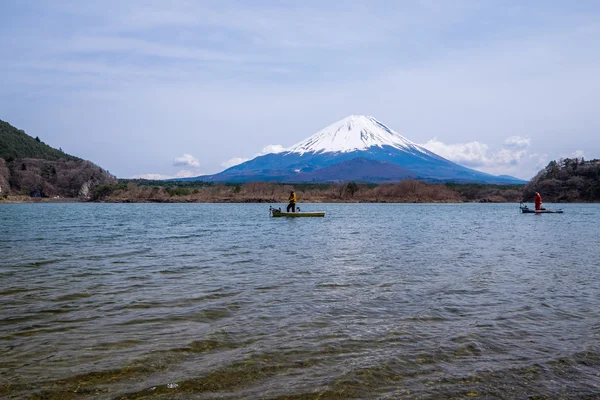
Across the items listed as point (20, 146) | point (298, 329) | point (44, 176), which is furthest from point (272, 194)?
point (298, 329)

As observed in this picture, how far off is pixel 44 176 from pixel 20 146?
3276 cm

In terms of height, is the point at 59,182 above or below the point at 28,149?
below

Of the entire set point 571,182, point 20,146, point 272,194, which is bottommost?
point 272,194

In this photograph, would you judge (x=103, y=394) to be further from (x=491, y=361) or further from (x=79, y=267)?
(x=79, y=267)

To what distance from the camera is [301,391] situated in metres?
6.10

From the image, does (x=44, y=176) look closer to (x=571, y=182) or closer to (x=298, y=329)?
(x=571, y=182)

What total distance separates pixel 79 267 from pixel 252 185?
11365cm

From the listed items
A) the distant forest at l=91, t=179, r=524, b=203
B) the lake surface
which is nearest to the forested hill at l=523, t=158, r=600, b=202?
the distant forest at l=91, t=179, r=524, b=203

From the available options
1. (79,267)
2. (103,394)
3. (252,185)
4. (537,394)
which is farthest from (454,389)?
(252,185)

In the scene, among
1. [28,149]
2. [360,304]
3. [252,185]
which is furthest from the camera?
[28,149]

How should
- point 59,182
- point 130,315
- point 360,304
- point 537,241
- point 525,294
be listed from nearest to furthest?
point 130,315 < point 360,304 < point 525,294 < point 537,241 < point 59,182

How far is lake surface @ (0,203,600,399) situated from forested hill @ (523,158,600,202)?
10972 centimetres

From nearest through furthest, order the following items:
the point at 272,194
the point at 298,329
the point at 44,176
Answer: the point at 298,329
the point at 272,194
the point at 44,176

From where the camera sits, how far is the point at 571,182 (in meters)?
114
